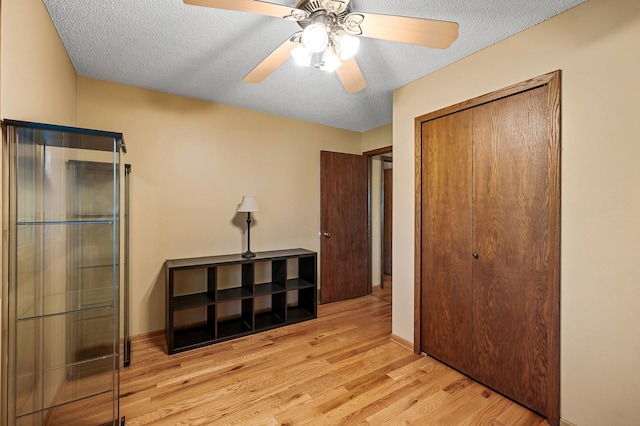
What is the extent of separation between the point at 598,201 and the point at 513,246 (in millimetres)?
506

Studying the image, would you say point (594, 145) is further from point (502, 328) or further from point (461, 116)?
point (502, 328)

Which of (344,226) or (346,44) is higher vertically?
(346,44)

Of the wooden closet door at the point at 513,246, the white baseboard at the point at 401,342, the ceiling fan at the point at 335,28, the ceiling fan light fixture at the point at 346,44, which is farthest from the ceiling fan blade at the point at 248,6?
the white baseboard at the point at 401,342

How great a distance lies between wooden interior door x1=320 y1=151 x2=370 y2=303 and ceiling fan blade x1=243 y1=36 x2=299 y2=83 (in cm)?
209

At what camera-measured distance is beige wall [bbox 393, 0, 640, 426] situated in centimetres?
143

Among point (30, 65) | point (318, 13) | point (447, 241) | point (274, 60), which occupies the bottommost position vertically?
point (447, 241)

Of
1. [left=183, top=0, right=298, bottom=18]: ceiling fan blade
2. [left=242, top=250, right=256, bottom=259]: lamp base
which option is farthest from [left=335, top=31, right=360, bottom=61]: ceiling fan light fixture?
[left=242, top=250, right=256, bottom=259]: lamp base

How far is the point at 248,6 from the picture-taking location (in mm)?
1217

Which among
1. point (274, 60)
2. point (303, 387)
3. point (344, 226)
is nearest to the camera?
point (274, 60)

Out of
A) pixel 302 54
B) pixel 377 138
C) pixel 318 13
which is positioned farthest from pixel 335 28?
pixel 377 138

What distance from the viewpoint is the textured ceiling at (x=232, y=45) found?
5.29 feet

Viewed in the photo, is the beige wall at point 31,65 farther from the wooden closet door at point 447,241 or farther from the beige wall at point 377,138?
the beige wall at point 377,138

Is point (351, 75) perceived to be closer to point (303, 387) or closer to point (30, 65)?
point (30, 65)

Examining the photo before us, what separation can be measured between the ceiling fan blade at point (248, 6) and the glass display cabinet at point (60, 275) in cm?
85
